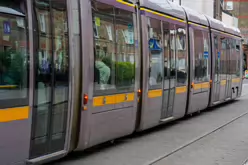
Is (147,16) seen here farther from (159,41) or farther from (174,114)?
(174,114)

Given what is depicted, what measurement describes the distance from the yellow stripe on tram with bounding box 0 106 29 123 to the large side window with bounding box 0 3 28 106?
3.7 inches

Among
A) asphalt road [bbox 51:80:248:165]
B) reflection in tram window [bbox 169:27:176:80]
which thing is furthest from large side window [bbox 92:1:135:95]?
reflection in tram window [bbox 169:27:176:80]

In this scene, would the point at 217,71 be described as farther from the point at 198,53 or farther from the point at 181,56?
the point at 181,56

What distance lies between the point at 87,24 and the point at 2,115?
2556 mm

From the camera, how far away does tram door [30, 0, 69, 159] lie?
6.26 metres

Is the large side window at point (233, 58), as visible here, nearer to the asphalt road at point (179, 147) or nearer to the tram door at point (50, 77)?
the asphalt road at point (179, 147)

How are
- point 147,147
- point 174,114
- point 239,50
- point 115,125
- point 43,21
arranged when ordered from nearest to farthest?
point 43,21
point 115,125
point 147,147
point 174,114
point 239,50

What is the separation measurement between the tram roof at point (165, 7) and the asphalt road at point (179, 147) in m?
3.11

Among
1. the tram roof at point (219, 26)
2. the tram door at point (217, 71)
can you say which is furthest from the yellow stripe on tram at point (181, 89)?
the tram roof at point (219, 26)

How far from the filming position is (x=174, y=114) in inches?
470

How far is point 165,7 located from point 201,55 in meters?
3.63

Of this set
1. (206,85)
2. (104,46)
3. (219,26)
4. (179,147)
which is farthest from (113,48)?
(219,26)

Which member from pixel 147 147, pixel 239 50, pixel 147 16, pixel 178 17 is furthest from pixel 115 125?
pixel 239 50

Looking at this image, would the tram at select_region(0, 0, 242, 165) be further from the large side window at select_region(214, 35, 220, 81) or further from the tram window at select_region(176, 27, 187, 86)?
the large side window at select_region(214, 35, 220, 81)
